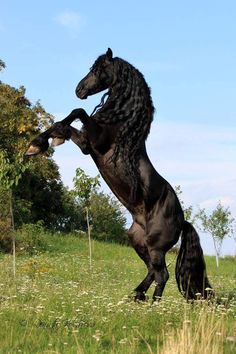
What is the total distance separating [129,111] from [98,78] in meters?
0.74

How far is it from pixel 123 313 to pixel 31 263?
47.9ft

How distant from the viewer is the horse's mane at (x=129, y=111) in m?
9.91

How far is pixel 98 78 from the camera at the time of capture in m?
10.2

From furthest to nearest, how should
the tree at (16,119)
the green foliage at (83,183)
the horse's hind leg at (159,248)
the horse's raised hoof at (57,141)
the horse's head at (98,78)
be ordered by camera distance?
the tree at (16,119), the green foliage at (83,183), the horse's head at (98,78), the horse's hind leg at (159,248), the horse's raised hoof at (57,141)

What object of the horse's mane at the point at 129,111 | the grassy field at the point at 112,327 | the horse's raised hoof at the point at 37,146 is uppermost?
the horse's mane at the point at 129,111

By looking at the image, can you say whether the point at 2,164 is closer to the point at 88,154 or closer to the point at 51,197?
the point at 88,154

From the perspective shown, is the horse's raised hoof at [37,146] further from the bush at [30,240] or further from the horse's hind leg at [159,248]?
the bush at [30,240]

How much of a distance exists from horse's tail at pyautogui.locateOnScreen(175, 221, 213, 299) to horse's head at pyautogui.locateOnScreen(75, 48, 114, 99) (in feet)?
8.41

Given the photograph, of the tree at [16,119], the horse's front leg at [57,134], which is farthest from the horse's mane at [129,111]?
the tree at [16,119]

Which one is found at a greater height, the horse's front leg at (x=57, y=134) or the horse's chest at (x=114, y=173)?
the horse's front leg at (x=57, y=134)

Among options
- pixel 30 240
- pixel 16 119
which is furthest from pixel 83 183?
pixel 16 119

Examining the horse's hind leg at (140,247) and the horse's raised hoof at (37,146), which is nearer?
the horse's raised hoof at (37,146)

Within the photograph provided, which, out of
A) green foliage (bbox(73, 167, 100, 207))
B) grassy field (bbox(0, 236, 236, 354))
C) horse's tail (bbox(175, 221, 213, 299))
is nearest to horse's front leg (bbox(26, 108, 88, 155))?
grassy field (bbox(0, 236, 236, 354))

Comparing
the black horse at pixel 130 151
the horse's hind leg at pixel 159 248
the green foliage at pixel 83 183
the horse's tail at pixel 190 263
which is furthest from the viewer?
the green foliage at pixel 83 183
